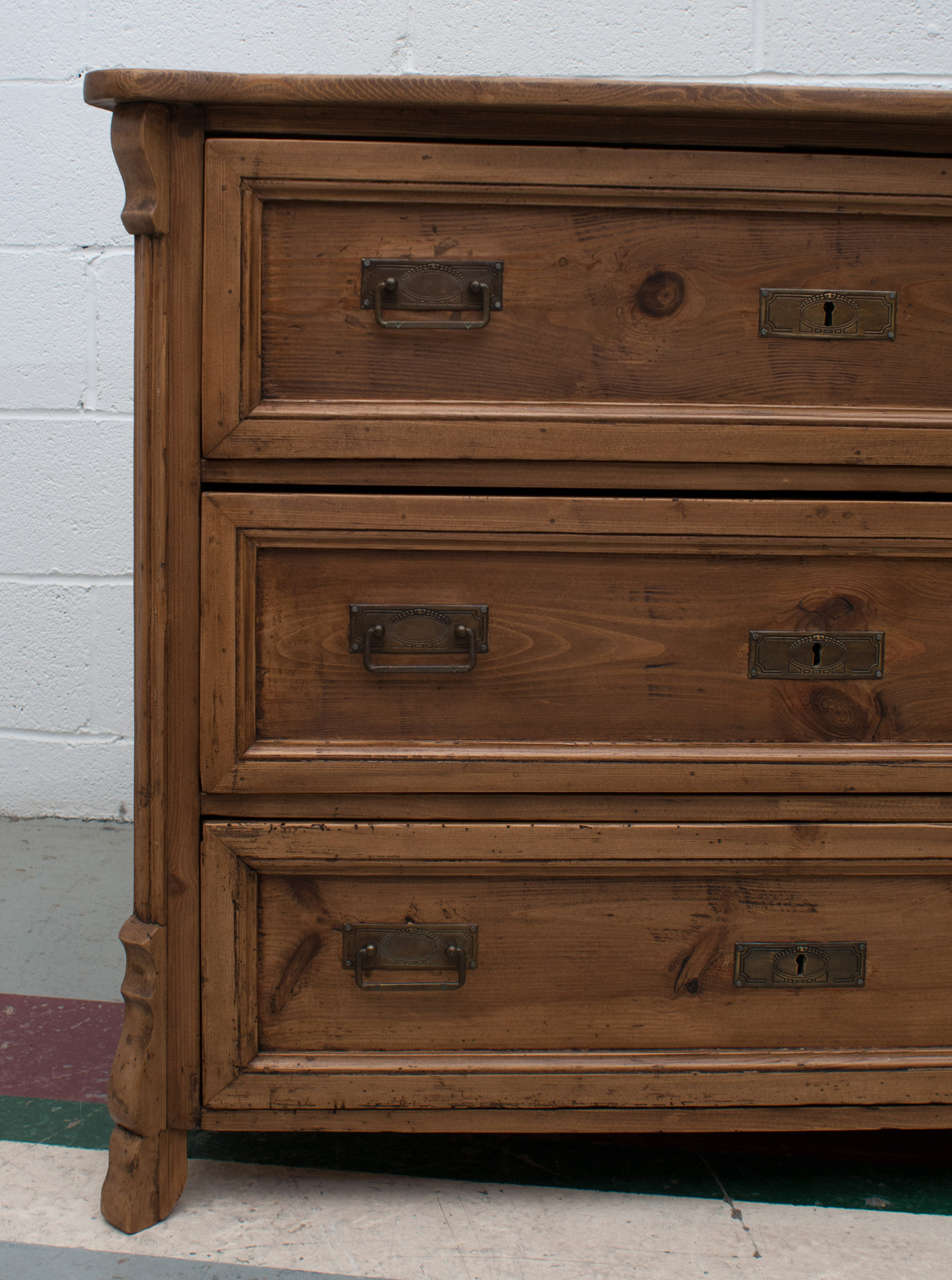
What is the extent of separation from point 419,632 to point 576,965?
1.11ft

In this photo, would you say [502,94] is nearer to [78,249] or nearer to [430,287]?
[430,287]

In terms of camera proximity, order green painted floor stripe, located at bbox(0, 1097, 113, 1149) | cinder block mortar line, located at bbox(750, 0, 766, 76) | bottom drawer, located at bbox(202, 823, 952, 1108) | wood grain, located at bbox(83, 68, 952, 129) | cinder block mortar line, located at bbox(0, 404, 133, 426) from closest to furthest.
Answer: wood grain, located at bbox(83, 68, 952, 129) → bottom drawer, located at bbox(202, 823, 952, 1108) → green painted floor stripe, located at bbox(0, 1097, 113, 1149) → cinder block mortar line, located at bbox(750, 0, 766, 76) → cinder block mortar line, located at bbox(0, 404, 133, 426)

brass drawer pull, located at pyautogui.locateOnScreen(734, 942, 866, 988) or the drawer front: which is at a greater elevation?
the drawer front

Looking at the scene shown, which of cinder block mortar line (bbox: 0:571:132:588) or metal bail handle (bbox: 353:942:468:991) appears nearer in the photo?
metal bail handle (bbox: 353:942:468:991)

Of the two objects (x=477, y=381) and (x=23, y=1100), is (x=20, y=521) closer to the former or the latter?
(x=23, y=1100)

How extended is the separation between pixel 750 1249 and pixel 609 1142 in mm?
209

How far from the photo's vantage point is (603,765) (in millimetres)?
1061

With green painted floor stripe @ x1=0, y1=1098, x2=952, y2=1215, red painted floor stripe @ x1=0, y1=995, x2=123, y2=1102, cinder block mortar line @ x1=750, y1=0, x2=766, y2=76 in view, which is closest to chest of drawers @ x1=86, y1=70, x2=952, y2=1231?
green painted floor stripe @ x1=0, y1=1098, x2=952, y2=1215

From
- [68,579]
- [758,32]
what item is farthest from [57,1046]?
[758,32]

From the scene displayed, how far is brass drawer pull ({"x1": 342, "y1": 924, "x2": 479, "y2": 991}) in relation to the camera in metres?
1.08

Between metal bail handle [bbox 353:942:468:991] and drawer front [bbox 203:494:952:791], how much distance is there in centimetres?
15

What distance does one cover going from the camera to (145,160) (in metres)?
0.98

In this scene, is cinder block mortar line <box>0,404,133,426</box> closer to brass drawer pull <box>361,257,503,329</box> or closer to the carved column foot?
brass drawer pull <box>361,257,503,329</box>

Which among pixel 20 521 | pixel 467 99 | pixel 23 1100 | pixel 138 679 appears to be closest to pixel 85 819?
pixel 20 521
